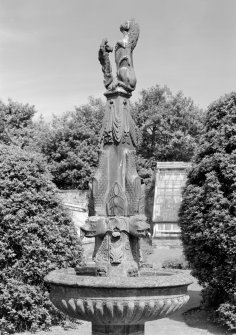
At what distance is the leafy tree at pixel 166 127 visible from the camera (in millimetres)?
38062

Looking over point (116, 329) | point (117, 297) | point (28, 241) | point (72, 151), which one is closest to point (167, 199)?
point (72, 151)

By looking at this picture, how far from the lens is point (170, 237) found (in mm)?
21859

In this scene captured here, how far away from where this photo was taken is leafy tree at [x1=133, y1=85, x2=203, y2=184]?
125ft

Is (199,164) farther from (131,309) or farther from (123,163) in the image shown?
(131,309)

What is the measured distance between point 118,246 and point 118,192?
2.56 ft

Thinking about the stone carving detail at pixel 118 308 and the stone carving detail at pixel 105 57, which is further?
the stone carving detail at pixel 105 57

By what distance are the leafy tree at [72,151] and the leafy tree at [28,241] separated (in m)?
24.5

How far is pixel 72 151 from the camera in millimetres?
36656

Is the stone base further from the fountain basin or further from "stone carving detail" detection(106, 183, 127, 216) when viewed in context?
"stone carving detail" detection(106, 183, 127, 216)

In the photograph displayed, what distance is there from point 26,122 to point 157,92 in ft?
40.4

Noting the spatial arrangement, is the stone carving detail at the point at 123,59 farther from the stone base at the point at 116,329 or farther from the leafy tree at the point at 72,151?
the leafy tree at the point at 72,151

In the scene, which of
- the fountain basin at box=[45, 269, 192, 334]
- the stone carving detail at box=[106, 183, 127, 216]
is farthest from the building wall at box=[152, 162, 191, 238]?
the fountain basin at box=[45, 269, 192, 334]

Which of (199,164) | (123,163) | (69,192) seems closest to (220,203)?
(199,164)

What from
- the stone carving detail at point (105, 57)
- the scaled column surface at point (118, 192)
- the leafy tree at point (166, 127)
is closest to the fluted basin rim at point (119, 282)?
the scaled column surface at point (118, 192)
